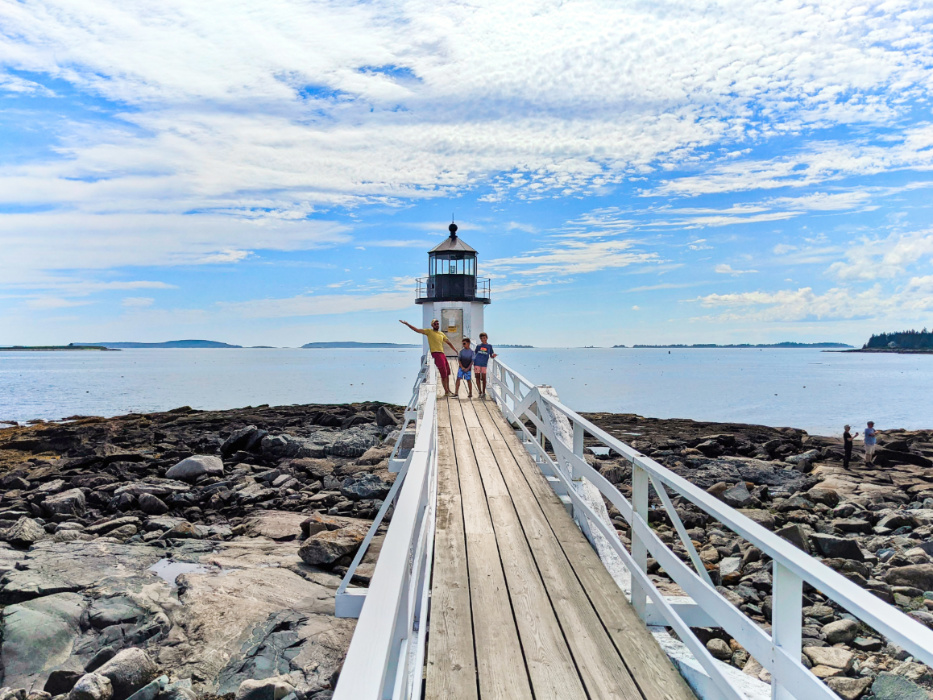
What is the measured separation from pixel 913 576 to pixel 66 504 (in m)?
14.2

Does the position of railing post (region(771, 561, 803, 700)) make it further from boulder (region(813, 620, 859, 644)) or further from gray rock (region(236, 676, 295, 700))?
boulder (region(813, 620, 859, 644))

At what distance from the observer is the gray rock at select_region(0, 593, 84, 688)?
632 cm

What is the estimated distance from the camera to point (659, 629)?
4.38 meters

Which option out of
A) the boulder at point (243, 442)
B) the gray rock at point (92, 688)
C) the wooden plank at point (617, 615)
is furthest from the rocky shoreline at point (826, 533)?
the boulder at point (243, 442)

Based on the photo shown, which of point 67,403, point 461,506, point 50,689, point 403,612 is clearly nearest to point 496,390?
point 461,506

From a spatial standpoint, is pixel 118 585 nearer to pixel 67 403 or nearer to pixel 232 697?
pixel 232 697

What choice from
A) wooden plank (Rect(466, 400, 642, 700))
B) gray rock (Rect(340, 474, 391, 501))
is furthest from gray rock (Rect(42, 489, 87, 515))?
wooden plank (Rect(466, 400, 642, 700))

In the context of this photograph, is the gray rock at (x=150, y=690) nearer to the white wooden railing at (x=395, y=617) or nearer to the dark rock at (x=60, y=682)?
the dark rock at (x=60, y=682)

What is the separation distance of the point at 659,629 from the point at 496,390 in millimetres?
10344

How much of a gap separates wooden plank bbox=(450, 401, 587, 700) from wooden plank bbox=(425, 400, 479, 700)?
34 centimetres

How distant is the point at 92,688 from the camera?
5.73 metres

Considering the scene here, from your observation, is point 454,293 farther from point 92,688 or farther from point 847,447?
point 92,688

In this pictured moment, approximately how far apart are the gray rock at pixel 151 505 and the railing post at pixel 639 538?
10718 mm

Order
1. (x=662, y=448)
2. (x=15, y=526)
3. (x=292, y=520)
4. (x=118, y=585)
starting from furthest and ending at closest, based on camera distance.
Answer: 1. (x=662, y=448)
2. (x=292, y=520)
3. (x=15, y=526)
4. (x=118, y=585)
